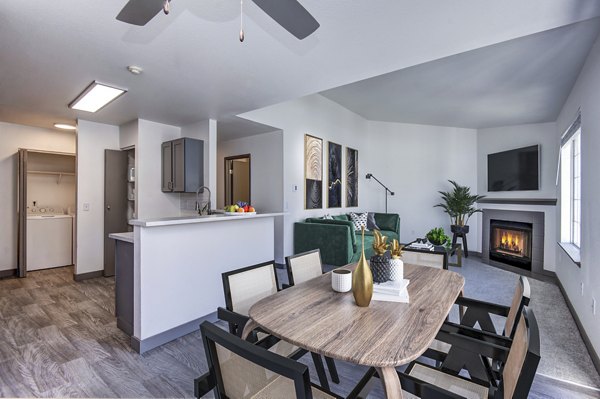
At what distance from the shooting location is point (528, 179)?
5055 millimetres

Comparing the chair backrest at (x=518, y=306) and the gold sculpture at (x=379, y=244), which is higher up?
the gold sculpture at (x=379, y=244)

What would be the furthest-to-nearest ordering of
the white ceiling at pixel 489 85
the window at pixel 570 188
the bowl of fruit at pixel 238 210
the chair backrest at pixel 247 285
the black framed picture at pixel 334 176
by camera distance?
→ the black framed picture at pixel 334 176 → the window at pixel 570 188 → the bowl of fruit at pixel 238 210 → the white ceiling at pixel 489 85 → the chair backrest at pixel 247 285

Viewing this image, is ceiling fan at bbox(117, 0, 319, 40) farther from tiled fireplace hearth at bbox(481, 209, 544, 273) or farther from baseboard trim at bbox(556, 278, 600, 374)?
tiled fireplace hearth at bbox(481, 209, 544, 273)

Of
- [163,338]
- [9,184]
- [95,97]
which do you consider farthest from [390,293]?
[9,184]

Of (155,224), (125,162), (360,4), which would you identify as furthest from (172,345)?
(125,162)

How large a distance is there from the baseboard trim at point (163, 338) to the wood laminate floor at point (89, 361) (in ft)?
0.16

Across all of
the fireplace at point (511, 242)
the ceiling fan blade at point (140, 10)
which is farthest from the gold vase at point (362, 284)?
the fireplace at point (511, 242)

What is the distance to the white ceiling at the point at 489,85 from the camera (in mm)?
2782

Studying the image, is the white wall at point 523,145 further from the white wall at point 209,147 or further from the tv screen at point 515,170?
the white wall at point 209,147

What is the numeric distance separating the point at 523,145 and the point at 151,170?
6365 mm

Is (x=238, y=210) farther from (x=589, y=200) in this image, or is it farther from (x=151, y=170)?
(x=589, y=200)

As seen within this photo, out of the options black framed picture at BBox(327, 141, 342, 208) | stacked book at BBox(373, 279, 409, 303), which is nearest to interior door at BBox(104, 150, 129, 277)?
black framed picture at BBox(327, 141, 342, 208)

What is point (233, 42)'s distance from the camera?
2.15m

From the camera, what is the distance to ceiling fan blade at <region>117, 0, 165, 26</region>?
4.49 feet
